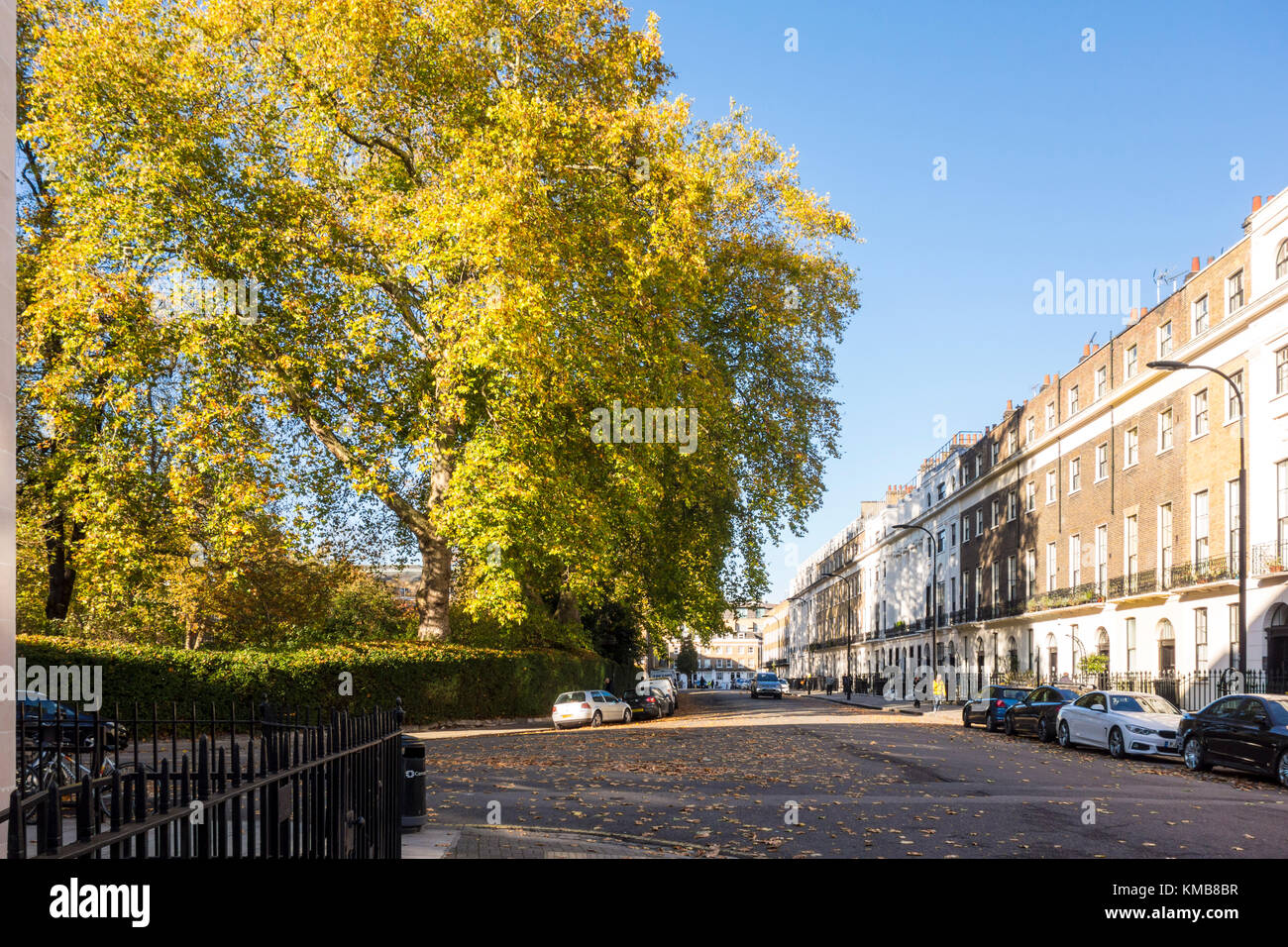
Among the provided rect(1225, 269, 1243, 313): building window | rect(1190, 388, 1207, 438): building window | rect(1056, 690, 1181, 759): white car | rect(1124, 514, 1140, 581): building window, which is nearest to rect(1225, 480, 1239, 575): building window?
rect(1190, 388, 1207, 438): building window

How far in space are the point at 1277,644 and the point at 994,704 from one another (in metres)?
8.20

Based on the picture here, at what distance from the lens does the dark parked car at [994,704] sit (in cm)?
3253

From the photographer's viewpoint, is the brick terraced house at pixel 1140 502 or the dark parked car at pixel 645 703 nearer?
the brick terraced house at pixel 1140 502

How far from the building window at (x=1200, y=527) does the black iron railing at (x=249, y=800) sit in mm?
36006

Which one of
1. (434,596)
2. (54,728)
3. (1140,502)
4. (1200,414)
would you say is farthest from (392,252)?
(1140,502)

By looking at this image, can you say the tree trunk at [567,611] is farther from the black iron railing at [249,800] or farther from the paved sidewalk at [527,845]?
the black iron railing at [249,800]

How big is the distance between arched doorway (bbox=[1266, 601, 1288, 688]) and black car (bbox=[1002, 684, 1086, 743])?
631 cm

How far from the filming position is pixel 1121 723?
923 inches

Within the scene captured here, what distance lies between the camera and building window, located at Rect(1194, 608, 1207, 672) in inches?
1474

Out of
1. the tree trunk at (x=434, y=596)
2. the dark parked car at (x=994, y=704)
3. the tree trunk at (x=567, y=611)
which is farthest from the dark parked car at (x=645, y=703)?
the dark parked car at (x=994, y=704)

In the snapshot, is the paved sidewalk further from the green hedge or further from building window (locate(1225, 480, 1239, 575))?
building window (locate(1225, 480, 1239, 575))
